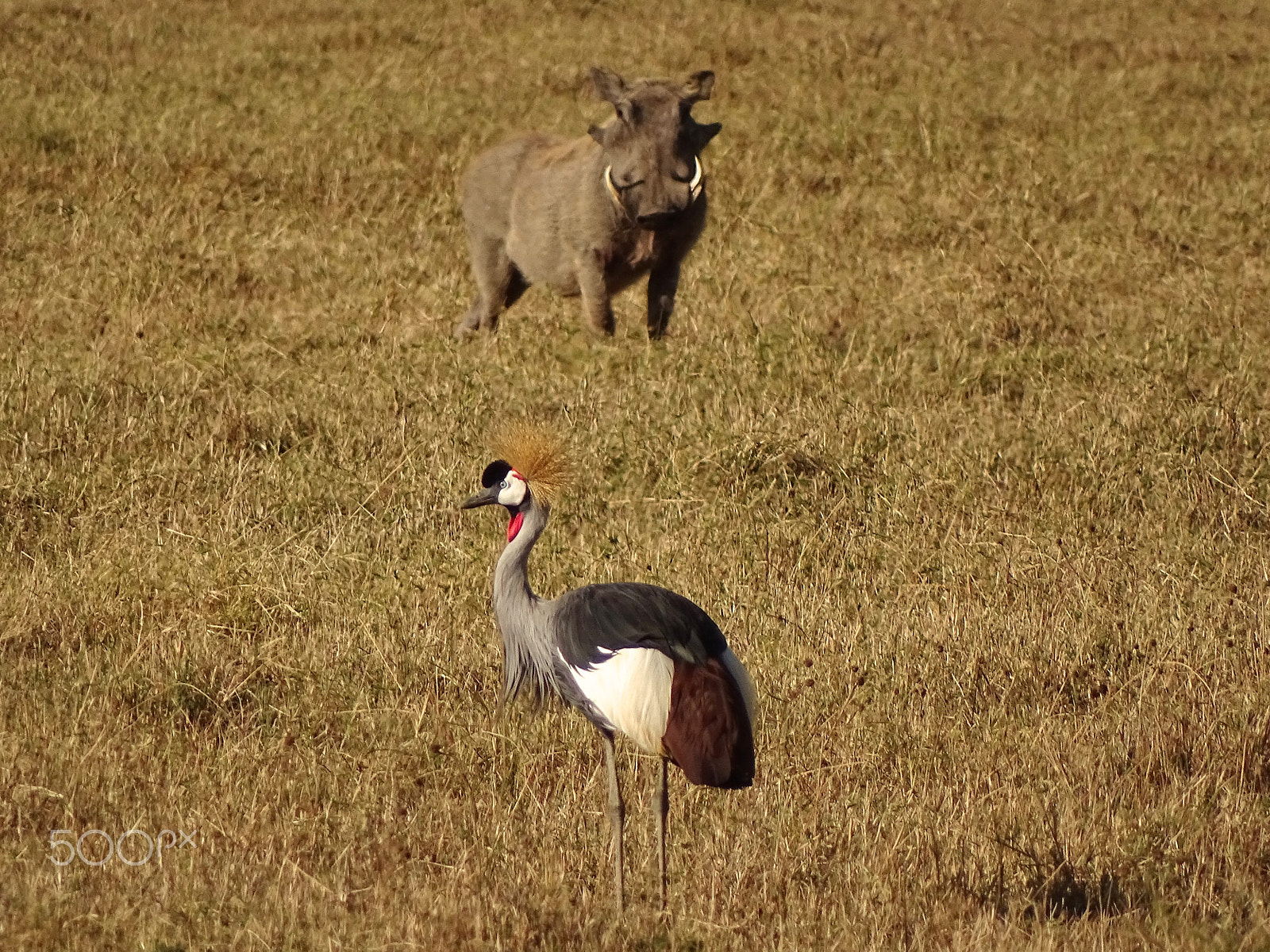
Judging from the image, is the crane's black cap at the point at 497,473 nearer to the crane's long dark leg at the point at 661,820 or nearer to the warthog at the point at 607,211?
the crane's long dark leg at the point at 661,820

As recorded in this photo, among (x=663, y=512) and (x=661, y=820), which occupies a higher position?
(x=663, y=512)

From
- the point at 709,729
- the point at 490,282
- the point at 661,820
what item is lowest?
the point at 661,820

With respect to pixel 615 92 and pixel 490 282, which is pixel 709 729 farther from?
pixel 490 282

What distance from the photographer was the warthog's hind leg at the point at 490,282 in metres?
11.1

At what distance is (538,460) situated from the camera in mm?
4820

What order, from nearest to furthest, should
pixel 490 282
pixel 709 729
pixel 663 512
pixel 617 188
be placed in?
pixel 709 729 → pixel 663 512 → pixel 617 188 → pixel 490 282

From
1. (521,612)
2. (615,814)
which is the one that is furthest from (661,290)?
(615,814)

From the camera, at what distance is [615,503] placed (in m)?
7.55

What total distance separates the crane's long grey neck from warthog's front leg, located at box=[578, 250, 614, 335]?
5.56 metres

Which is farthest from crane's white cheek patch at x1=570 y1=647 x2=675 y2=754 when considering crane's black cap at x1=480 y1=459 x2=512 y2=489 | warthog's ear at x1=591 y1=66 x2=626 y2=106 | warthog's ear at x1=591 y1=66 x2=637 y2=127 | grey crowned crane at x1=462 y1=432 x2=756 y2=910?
warthog's ear at x1=591 y1=66 x2=626 y2=106

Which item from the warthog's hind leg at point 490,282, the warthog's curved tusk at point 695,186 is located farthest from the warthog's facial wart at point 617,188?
the warthog's hind leg at point 490,282

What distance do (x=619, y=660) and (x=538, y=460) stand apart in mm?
715

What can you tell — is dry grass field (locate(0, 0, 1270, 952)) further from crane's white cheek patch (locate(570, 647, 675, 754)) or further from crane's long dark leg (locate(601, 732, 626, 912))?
crane's white cheek patch (locate(570, 647, 675, 754))

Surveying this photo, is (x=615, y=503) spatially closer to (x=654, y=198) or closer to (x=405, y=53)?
(x=654, y=198)
